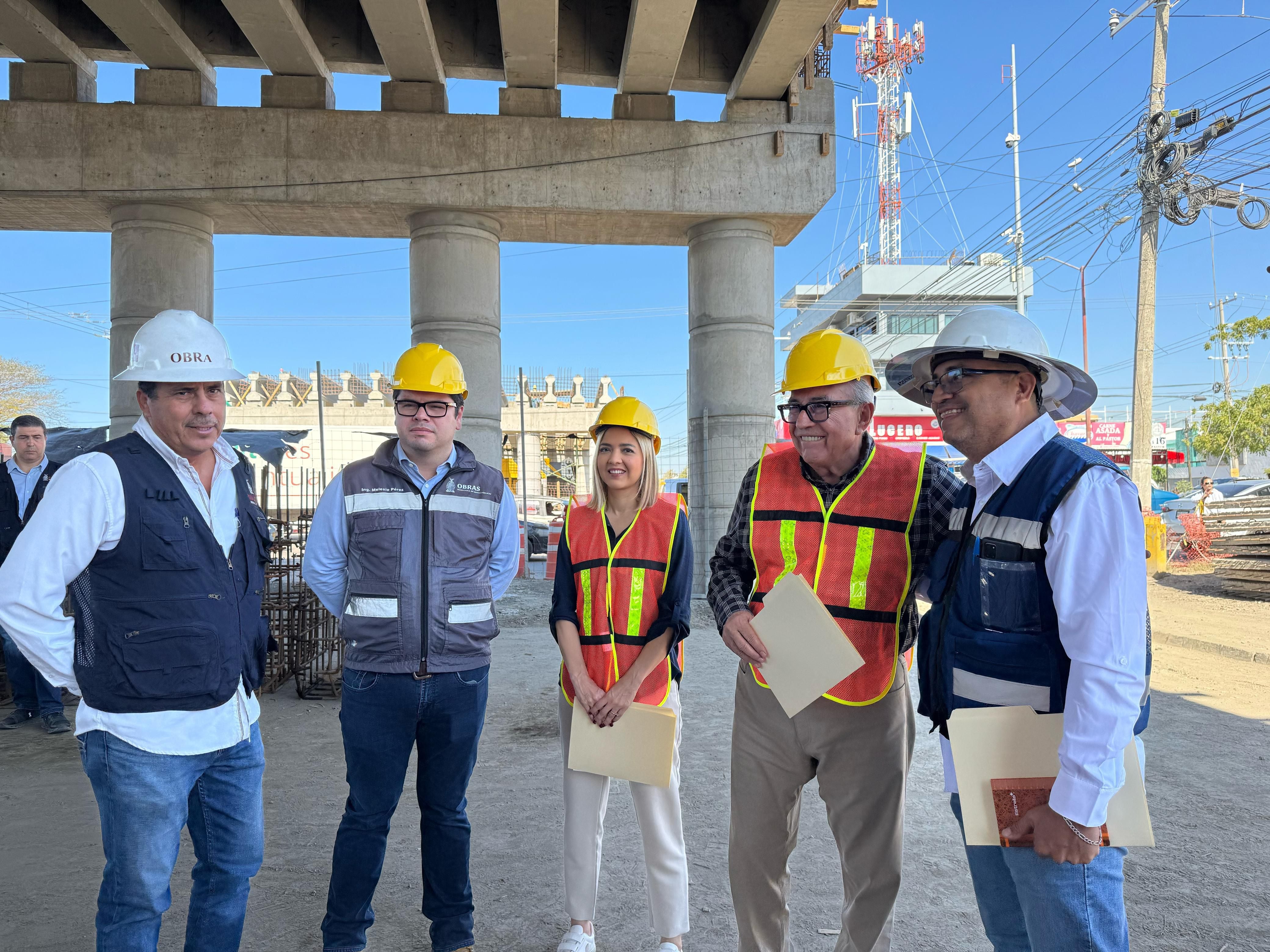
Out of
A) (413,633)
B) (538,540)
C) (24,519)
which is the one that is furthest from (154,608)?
(538,540)

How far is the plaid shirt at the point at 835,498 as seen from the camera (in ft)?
9.27

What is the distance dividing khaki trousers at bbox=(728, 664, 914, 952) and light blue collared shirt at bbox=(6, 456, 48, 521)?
614 centimetres

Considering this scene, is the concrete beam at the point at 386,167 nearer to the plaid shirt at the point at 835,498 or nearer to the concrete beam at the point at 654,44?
the concrete beam at the point at 654,44

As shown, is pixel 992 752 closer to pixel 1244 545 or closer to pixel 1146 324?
pixel 1244 545

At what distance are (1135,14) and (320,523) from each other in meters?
24.8

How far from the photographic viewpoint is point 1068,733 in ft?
6.16

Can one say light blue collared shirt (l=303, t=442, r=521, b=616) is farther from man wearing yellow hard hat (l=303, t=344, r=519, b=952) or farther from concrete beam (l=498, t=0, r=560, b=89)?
concrete beam (l=498, t=0, r=560, b=89)

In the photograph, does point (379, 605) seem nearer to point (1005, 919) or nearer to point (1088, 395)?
point (1005, 919)

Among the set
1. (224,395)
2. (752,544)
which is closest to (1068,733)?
(752,544)

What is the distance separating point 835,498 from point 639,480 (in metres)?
0.94

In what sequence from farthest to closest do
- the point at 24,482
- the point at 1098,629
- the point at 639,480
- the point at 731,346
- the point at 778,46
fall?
the point at 731,346 < the point at 778,46 < the point at 24,482 < the point at 639,480 < the point at 1098,629

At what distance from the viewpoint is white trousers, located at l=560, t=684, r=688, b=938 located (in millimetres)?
3191

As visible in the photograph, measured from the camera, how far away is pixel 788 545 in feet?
9.52

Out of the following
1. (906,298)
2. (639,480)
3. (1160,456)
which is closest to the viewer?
(639,480)
